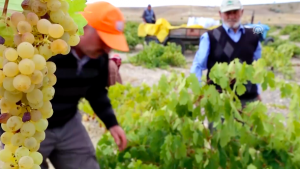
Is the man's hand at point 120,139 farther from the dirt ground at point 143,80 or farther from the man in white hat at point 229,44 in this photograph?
the dirt ground at point 143,80

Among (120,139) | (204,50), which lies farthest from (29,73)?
(204,50)

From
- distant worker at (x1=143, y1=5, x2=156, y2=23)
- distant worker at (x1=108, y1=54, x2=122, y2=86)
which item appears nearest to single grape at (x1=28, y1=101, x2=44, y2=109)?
distant worker at (x1=108, y1=54, x2=122, y2=86)

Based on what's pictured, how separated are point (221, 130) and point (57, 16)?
138cm

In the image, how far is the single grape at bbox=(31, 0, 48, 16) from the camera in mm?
415

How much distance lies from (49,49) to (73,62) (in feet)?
4.67

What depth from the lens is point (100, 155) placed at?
2189 millimetres

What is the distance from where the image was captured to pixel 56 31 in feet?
1.39

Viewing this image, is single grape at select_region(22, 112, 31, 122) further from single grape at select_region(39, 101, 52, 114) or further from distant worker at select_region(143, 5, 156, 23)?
distant worker at select_region(143, 5, 156, 23)

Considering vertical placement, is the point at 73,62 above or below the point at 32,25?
below

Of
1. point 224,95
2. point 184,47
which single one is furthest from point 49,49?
point 184,47

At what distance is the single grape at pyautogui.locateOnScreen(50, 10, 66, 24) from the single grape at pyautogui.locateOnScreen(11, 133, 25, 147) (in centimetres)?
15

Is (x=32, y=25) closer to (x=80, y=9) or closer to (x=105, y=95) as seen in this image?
(x=80, y=9)

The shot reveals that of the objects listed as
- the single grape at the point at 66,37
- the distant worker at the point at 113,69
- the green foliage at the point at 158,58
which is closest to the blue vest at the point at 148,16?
the green foliage at the point at 158,58

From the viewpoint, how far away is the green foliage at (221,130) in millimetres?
1672
